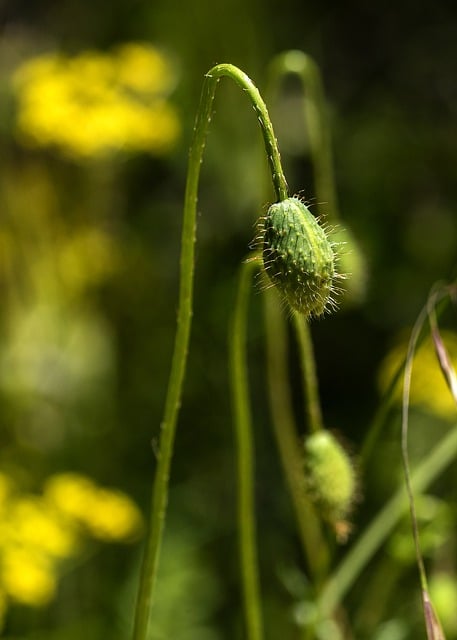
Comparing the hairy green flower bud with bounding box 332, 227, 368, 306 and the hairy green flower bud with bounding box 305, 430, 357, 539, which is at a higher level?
the hairy green flower bud with bounding box 332, 227, 368, 306

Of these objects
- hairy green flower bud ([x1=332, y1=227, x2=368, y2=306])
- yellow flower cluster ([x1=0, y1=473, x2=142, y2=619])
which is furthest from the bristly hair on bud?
yellow flower cluster ([x1=0, y1=473, x2=142, y2=619])

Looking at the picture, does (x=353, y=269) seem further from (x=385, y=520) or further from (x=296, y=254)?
(x=296, y=254)

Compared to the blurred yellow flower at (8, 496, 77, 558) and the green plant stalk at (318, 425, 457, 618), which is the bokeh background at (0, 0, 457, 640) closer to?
the blurred yellow flower at (8, 496, 77, 558)

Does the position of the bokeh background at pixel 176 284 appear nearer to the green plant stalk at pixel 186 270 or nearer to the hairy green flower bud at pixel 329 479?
the hairy green flower bud at pixel 329 479

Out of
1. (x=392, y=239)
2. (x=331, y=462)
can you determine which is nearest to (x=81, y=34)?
(x=392, y=239)

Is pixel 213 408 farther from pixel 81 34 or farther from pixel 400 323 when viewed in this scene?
pixel 81 34

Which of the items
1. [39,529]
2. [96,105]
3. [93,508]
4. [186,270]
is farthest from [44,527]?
[96,105]

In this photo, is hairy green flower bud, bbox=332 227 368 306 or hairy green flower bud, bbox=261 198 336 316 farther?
hairy green flower bud, bbox=332 227 368 306
